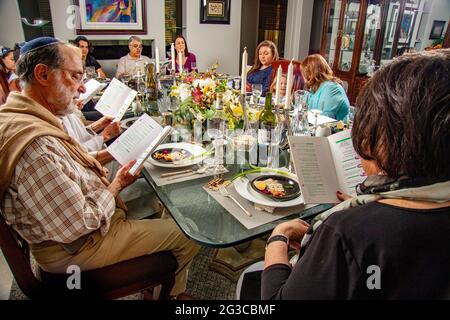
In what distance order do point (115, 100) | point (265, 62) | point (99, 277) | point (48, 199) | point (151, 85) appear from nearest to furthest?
point (48, 199)
point (99, 277)
point (115, 100)
point (151, 85)
point (265, 62)

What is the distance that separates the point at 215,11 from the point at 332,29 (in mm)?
1878

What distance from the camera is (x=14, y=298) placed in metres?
1.62

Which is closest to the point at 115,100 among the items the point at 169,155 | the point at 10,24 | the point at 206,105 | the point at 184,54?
the point at 206,105

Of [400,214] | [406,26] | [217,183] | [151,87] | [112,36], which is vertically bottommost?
[217,183]

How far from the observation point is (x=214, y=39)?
5.33 meters

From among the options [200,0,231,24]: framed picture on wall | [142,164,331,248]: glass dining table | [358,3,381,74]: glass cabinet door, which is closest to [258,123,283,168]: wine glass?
[142,164,331,248]: glass dining table

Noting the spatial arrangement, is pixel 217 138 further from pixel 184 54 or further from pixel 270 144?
pixel 184 54

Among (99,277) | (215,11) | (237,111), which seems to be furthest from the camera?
(215,11)

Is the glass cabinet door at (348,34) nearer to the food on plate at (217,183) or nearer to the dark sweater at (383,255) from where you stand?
the food on plate at (217,183)

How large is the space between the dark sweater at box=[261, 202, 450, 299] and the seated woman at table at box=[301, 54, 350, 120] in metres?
1.91

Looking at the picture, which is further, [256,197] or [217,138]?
[217,138]

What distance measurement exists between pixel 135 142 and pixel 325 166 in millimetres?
776

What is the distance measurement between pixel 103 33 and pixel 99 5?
37cm

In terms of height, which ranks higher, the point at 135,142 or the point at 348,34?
the point at 348,34
